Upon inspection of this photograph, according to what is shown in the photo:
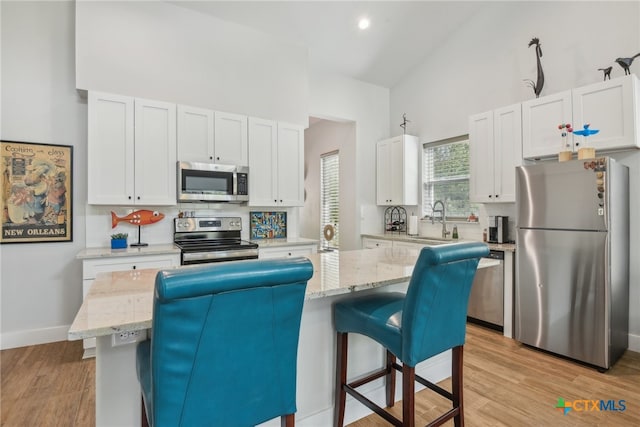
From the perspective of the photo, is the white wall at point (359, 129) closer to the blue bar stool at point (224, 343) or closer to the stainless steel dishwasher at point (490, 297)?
the stainless steel dishwasher at point (490, 297)

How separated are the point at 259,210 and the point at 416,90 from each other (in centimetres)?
301

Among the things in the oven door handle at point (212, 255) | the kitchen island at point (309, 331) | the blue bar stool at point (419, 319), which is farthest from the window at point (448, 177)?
the blue bar stool at point (419, 319)

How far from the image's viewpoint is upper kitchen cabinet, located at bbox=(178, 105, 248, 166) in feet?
11.2

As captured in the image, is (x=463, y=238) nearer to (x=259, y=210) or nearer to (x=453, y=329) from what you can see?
(x=259, y=210)

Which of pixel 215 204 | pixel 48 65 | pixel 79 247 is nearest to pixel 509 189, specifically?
pixel 215 204

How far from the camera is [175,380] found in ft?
2.97

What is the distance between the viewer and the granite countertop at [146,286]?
0.99 meters

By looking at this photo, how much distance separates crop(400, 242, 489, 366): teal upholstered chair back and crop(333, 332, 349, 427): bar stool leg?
38cm

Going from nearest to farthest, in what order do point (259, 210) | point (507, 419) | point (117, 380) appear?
point (117, 380) < point (507, 419) < point (259, 210)

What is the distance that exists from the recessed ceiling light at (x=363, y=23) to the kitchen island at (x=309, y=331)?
119 inches

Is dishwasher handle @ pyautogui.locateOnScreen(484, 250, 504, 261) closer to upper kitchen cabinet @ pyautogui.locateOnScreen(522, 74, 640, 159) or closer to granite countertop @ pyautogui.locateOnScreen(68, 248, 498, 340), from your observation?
upper kitchen cabinet @ pyautogui.locateOnScreen(522, 74, 640, 159)

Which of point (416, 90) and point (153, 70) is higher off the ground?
point (416, 90)

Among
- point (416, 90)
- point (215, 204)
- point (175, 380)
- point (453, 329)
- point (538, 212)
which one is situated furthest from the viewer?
point (416, 90)

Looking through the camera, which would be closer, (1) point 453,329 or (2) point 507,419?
(1) point 453,329
